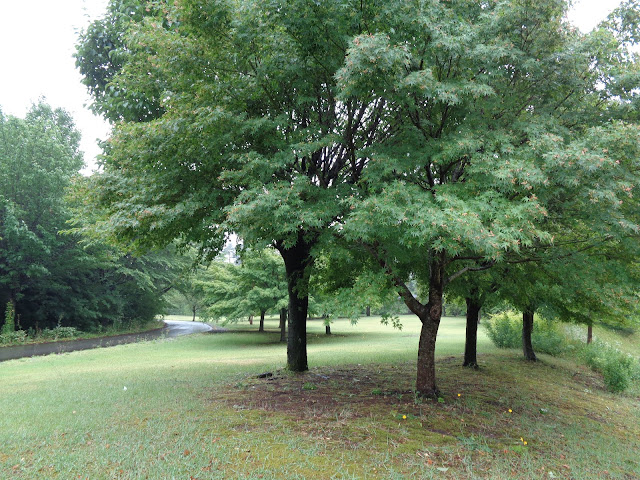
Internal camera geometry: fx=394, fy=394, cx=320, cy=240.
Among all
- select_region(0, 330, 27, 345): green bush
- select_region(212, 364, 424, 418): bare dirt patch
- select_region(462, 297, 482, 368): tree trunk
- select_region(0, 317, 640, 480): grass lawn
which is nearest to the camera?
select_region(0, 317, 640, 480): grass lawn

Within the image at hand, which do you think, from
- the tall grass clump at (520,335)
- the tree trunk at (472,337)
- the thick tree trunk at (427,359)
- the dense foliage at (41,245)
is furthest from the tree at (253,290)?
the thick tree trunk at (427,359)

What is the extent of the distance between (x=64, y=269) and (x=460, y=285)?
26.8 m

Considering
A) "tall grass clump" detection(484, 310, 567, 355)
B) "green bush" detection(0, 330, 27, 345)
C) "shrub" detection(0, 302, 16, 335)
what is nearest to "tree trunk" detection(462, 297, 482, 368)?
"tall grass clump" detection(484, 310, 567, 355)

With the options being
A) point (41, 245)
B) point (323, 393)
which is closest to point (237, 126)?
point (323, 393)

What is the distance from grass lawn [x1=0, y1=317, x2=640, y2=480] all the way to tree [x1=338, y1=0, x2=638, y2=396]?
215 cm

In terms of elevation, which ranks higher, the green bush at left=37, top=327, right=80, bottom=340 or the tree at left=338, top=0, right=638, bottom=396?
the tree at left=338, top=0, right=638, bottom=396

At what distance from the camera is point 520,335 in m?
19.5

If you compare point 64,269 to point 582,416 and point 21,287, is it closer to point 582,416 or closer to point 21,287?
point 21,287

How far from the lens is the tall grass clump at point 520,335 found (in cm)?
1822

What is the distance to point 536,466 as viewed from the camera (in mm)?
4797

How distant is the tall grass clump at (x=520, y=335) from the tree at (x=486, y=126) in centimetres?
1371

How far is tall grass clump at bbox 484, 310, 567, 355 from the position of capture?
1822cm

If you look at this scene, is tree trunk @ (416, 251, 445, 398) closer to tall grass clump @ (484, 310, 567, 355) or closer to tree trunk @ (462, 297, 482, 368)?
tree trunk @ (462, 297, 482, 368)

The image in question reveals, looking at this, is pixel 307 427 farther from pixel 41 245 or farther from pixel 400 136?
pixel 41 245
